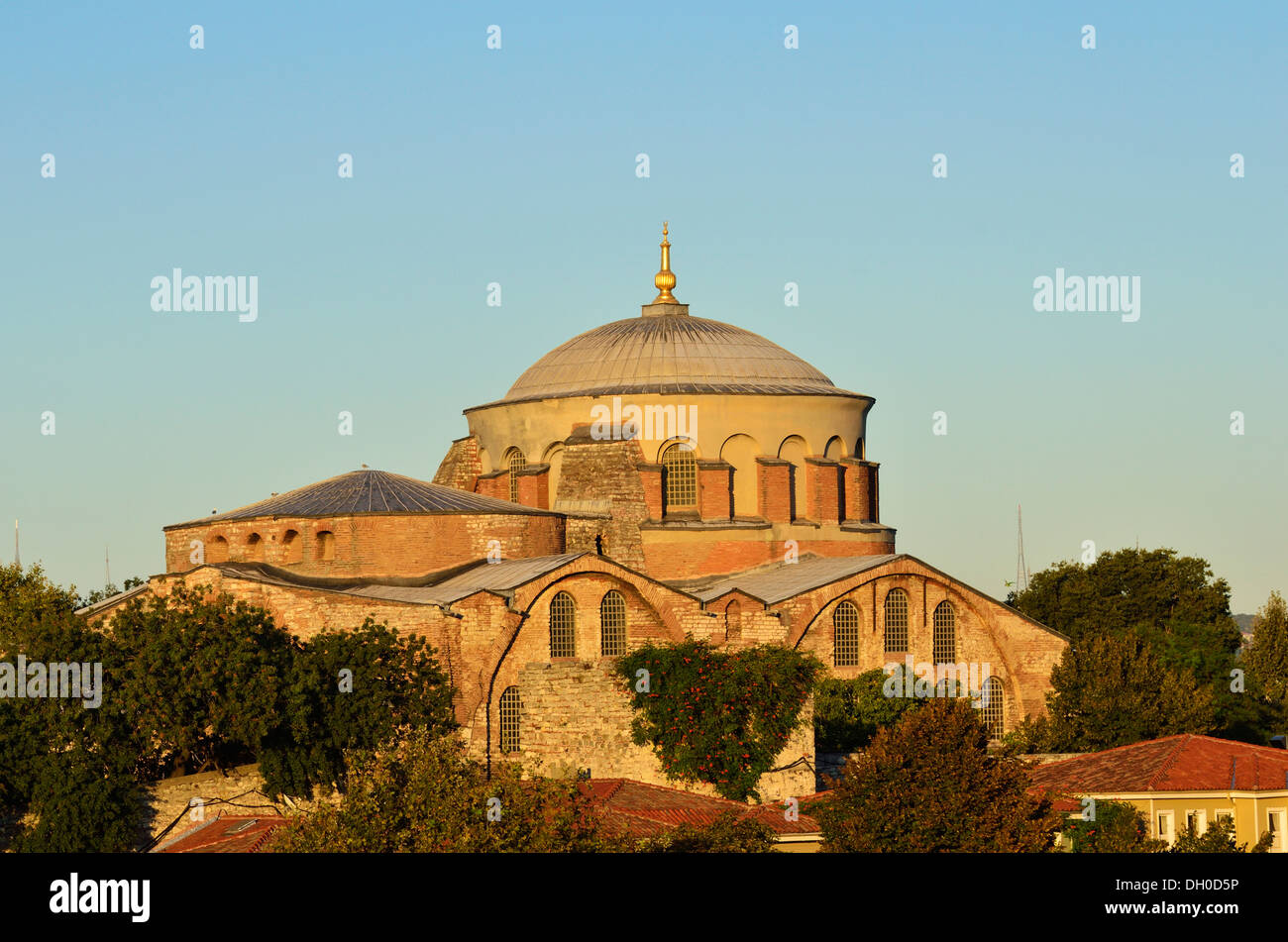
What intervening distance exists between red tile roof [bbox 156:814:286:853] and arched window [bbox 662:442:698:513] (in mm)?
20031

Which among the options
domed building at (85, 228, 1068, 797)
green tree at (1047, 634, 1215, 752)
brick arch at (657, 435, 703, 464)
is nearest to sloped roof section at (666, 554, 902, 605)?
domed building at (85, 228, 1068, 797)

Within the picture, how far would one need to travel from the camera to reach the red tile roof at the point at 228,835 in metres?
32.0

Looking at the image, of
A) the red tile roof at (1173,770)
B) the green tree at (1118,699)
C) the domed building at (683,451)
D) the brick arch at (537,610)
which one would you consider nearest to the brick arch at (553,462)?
the domed building at (683,451)

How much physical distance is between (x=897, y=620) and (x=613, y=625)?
8.85 meters

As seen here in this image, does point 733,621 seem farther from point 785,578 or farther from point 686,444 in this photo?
point 686,444

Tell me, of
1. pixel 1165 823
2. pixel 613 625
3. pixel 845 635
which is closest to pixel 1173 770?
pixel 1165 823

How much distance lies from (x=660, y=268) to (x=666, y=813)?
28159mm

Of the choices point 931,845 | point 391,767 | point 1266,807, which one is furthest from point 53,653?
point 1266,807

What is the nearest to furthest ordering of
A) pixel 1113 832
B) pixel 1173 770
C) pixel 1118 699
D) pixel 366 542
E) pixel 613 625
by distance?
1. pixel 1113 832
2. pixel 1173 770
3. pixel 613 625
4. pixel 366 542
5. pixel 1118 699

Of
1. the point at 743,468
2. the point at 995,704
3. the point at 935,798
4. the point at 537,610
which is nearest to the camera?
the point at 935,798

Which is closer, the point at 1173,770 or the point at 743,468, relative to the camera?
the point at 1173,770

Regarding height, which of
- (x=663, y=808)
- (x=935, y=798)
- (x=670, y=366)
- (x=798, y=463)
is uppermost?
(x=670, y=366)

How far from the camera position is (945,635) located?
163 feet
